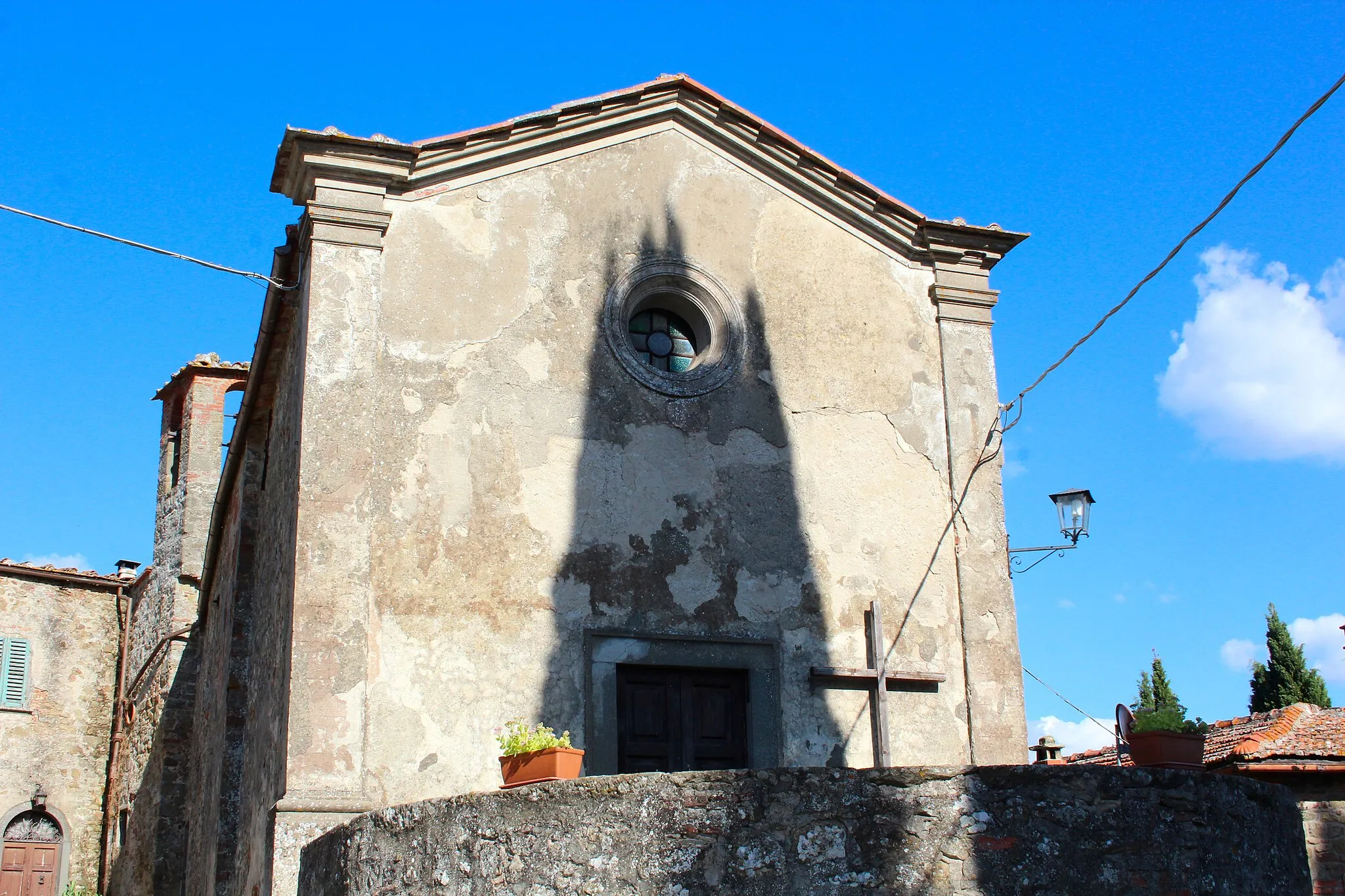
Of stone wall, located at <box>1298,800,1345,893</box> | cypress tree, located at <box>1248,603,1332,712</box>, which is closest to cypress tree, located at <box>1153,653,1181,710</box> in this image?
cypress tree, located at <box>1248,603,1332,712</box>

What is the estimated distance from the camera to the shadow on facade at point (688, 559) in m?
8.97

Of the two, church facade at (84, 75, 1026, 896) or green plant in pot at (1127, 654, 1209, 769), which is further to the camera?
church facade at (84, 75, 1026, 896)

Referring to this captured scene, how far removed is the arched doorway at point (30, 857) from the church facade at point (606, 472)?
13007 millimetres

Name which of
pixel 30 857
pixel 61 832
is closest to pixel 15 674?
pixel 61 832

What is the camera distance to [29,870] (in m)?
22.2

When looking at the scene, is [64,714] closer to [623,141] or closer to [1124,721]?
[623,141]

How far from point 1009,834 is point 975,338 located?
600 cm

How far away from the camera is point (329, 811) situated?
7848 millimetres

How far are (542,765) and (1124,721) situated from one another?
3504 mm

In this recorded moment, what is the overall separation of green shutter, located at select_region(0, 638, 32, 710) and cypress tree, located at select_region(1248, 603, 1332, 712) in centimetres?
2235

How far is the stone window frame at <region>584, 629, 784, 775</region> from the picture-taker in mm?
8727

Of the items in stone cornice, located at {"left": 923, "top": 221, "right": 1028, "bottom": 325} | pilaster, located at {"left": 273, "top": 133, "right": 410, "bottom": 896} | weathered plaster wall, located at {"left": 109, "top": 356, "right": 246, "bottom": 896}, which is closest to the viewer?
pilaster, located at {"left": 273, "top": 133, "right": 410, "bottom": 896}

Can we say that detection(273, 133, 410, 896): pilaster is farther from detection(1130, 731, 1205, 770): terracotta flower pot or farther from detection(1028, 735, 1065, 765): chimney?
detection(1028, 735, 1065, 765): chimney

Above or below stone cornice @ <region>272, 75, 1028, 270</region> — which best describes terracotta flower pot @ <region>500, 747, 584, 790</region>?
below
